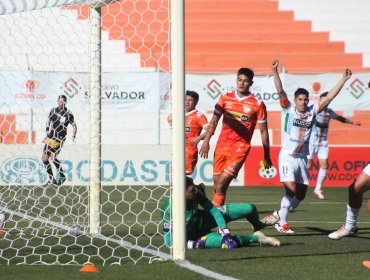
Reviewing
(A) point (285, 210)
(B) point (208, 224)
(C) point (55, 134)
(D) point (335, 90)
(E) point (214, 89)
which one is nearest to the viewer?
(B) point (208, 224)

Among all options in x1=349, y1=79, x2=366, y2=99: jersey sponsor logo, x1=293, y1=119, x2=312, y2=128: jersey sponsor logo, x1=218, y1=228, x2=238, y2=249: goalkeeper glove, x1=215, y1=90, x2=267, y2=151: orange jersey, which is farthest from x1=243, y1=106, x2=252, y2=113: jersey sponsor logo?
x1=349, y1=79, x2=366, y2=99: jersey sponsor logo

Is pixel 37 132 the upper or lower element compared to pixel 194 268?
upper

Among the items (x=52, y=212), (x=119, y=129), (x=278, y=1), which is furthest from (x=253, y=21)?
(x=52, y=212)

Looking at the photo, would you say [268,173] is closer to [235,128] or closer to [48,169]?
[48,169]

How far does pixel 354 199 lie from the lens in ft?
33.9

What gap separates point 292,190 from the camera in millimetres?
11445

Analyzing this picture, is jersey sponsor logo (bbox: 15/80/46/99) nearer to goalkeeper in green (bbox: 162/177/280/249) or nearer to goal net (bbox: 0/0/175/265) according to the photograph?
goal net (bbox: 0/0/175/265)

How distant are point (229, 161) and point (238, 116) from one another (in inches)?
→ 22.5

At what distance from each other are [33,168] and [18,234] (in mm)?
6615

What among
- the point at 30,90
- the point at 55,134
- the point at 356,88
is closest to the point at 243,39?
the point at 356,88

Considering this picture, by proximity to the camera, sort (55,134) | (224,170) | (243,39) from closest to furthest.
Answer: (224,170) < (55,134) < (243,39)

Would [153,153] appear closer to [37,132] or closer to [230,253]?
[37,132]

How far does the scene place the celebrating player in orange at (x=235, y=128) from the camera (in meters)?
11.3

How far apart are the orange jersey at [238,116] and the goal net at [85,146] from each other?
4.21 feet
